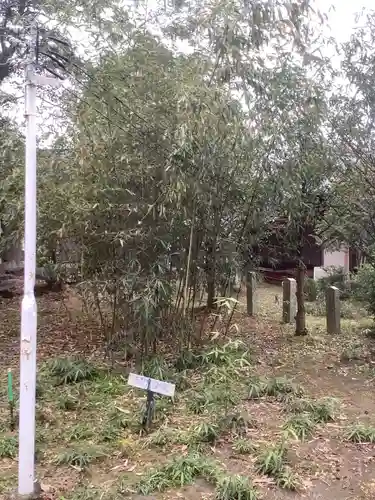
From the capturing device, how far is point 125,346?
497 cm

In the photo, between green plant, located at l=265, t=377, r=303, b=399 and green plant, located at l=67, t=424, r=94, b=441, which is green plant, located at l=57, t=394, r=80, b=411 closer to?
green plant, located at l=67, t=424, r=94, b=441

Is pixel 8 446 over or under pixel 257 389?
under

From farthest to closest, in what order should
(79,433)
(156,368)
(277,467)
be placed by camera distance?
(156,368)
(79,433)
(277,467)

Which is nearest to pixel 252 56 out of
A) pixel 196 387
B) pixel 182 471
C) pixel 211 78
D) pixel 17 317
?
pixel 211 78

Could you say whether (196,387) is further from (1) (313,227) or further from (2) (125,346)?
(1) (313,227)

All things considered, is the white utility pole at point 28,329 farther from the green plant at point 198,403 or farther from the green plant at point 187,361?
the green plant at point 187,361

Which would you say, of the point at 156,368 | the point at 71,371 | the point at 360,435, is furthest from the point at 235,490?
the point at 71,371

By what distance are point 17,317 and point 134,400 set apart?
169 inches

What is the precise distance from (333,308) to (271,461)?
12.5 ft

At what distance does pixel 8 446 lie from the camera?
10.6ft

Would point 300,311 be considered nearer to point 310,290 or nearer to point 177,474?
point 310,290

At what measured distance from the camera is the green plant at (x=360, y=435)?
3377 millimetres

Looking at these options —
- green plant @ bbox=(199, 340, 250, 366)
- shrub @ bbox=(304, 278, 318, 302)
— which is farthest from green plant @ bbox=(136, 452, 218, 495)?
shrub @ bbox=(304, 278, 318, 302)

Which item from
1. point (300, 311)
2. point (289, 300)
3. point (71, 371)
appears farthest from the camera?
point (289, 300)
